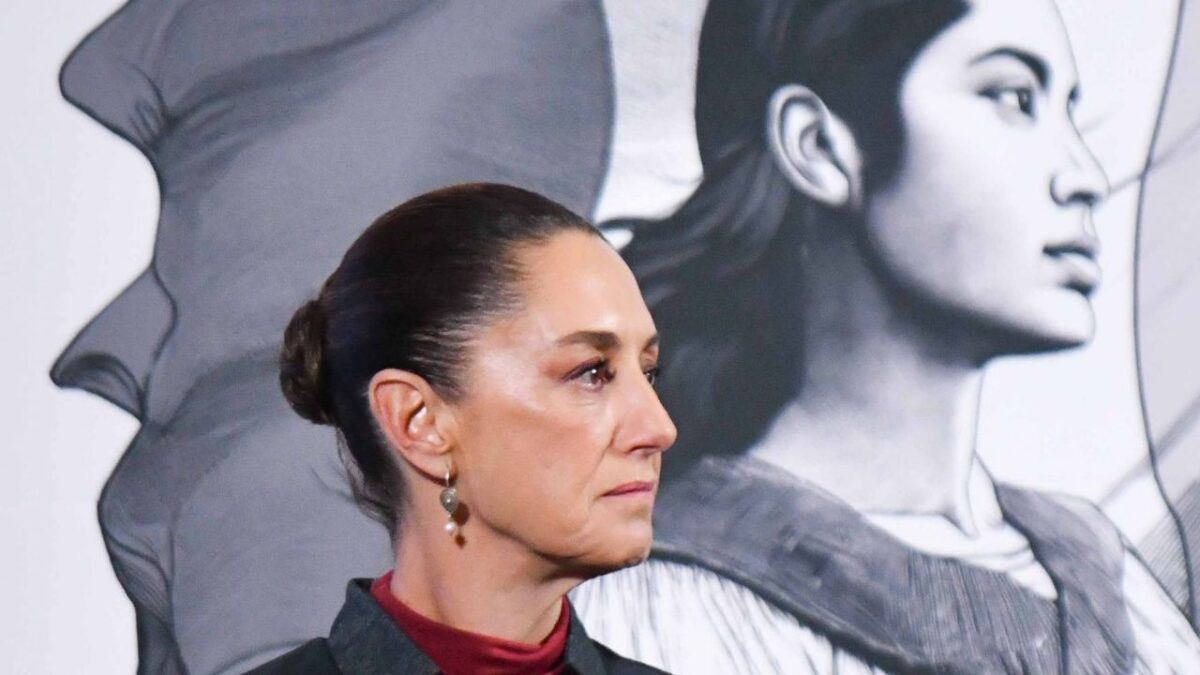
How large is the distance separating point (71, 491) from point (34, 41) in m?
0.58

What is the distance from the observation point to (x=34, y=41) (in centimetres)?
203

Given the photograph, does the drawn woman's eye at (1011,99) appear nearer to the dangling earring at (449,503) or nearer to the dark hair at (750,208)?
the dark hair at (750,208)

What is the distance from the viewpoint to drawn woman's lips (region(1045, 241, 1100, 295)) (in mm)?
1919

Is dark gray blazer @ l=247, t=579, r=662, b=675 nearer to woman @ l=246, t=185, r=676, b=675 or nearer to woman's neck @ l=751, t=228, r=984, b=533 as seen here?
woman @ l=246, t=185, r=676, b=675

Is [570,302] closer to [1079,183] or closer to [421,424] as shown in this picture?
[421,424]

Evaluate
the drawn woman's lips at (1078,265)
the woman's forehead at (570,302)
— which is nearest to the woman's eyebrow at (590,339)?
the woman's forehead at (570,302)

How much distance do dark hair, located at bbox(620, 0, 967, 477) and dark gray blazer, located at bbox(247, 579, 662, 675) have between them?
2.80 feet

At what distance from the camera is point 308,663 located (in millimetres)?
1062

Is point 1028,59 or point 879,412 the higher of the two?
point 1028,59

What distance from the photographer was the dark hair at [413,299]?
1.02 meters

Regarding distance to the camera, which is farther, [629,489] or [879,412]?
[879,412]

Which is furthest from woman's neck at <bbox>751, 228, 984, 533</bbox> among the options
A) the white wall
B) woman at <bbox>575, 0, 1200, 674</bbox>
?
the white wall

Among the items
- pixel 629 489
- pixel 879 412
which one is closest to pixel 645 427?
pixel 629 489

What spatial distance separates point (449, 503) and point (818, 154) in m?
1.05
